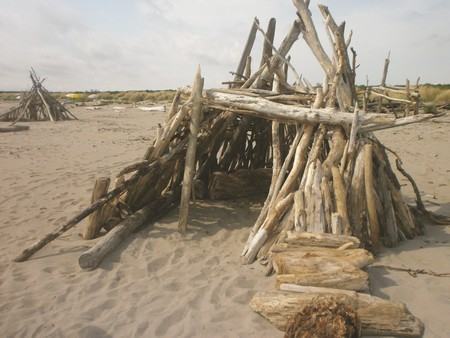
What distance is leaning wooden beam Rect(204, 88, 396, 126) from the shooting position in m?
3.87

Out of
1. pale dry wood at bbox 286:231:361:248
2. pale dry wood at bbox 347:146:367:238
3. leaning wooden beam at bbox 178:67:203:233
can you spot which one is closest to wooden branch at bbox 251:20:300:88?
leaning wooden beam at bbox 178:67:203:233

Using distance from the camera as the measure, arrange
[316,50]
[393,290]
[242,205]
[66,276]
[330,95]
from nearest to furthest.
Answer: [393,290], [66,276], [330,95], [316,50], [242,205]

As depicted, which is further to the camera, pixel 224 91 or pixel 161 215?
pixel 161 215

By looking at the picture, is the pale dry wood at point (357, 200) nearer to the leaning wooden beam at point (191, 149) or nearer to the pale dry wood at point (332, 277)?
the pale dry wood at point (332, 277)

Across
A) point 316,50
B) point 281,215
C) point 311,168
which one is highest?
point 316,50

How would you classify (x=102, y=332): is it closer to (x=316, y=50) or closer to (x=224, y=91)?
(x=224, y=91)

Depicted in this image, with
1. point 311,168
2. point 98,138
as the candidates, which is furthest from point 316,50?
point 98,138

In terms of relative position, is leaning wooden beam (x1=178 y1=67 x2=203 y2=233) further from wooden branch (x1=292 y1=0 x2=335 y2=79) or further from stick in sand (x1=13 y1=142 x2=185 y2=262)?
wooden branch (x1=292 y1=0 x2=335 y2=79)

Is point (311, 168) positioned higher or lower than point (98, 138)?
higher

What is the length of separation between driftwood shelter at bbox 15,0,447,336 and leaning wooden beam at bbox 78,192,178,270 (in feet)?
0.04

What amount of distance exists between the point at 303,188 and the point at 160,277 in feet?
5.44

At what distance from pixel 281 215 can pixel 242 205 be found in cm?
189

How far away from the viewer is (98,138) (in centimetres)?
1299

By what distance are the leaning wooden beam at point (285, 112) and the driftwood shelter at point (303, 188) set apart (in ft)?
0.04
